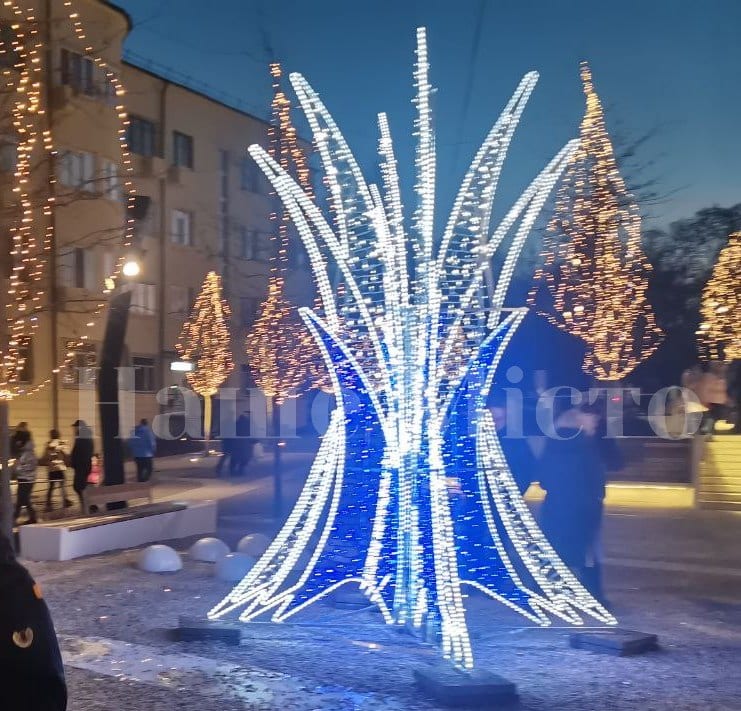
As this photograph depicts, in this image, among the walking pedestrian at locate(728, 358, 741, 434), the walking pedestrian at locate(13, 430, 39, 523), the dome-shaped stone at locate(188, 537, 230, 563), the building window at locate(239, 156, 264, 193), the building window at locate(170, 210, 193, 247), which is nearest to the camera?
the dome-shaped stone at locate(188, 537, 230, 563)

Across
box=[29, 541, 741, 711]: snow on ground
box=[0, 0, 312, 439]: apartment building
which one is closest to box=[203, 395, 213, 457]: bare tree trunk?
box=[0, 0, 312, 439]: apartment building

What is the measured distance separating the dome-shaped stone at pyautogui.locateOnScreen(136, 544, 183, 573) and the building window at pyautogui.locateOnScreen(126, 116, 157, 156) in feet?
78.3

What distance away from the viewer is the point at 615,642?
22.7 ft

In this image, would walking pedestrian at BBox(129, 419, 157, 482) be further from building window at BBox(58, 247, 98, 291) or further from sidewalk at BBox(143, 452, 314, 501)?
building window at BBox(58, 247, 98, 291)

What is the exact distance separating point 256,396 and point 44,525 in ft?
76.3

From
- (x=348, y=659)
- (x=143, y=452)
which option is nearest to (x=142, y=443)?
(x=143, y=452)

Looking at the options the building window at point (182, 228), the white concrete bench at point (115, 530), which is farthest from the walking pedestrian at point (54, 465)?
the building window at point (182, 228)

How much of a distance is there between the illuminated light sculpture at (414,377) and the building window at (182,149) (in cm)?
2769

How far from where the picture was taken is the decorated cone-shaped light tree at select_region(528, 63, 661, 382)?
23.0 m

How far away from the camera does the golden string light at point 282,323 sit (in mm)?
15125

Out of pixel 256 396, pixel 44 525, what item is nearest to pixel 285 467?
pixel 256 396

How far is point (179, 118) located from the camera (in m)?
33.9

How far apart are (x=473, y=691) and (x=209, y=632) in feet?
7.63

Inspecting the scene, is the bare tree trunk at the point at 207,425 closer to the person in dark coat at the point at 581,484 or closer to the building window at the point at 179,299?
the building window at the point at 179,299
